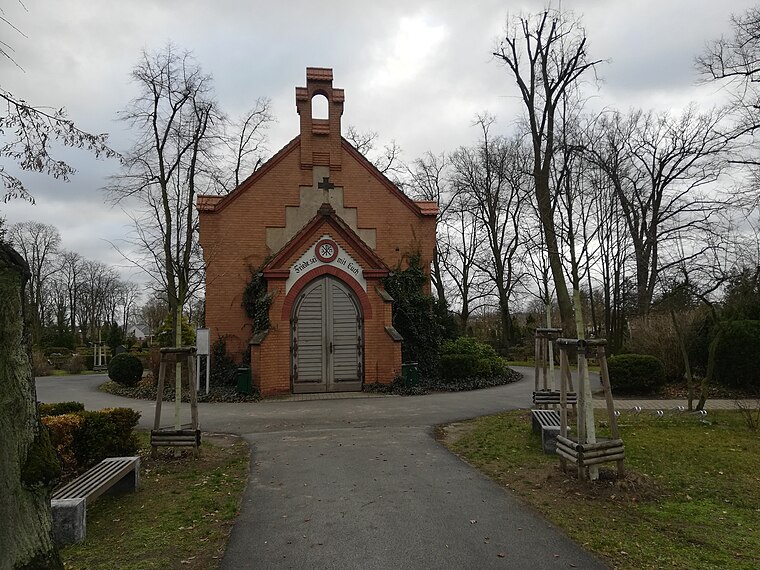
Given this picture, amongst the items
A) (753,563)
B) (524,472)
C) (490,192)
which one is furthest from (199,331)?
(490,192)

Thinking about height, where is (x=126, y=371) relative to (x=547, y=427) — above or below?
above

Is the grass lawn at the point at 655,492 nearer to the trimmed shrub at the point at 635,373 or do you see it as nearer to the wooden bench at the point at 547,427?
the wooden bench at the point at 547,427

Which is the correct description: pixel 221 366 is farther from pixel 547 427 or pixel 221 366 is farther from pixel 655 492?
pixel 655 492

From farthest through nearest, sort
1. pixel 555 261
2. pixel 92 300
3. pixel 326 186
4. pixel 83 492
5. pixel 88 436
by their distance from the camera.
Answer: pixel 92 300 < pixel 326 186 < pixel 555 261 < pixel 88 436 < pixel 83 492

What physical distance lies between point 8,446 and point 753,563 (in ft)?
17.8

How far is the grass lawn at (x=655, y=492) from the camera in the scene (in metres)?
4.34

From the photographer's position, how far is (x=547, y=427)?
799cm

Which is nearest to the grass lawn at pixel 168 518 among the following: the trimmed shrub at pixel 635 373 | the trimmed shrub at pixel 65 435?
the trimmed shrub at pixel 65 435

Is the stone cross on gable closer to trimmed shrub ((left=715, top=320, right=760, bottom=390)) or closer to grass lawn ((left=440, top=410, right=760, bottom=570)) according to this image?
grass lawn ((left=440, top=410, right=760, bottom=570))

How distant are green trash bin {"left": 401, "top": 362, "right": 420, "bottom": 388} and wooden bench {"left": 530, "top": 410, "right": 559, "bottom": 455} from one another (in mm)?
6633

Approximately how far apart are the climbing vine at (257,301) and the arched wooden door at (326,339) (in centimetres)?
81

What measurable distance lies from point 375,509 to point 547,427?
11.9 ft

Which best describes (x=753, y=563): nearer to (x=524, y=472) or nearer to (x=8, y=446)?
(x=524, y=472)

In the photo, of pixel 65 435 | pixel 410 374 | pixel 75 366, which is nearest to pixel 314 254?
pixel 410 374
